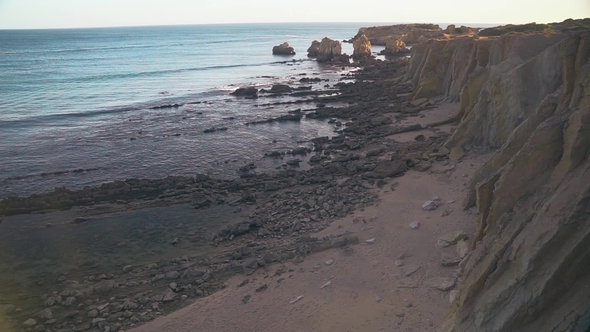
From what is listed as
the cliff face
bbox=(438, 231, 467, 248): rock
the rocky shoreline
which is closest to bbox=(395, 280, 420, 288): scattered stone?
the cliff face

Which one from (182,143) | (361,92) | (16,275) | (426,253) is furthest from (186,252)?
(361,92)

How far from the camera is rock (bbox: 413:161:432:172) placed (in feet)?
74.0

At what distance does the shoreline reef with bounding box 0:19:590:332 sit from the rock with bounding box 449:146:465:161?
0.09m

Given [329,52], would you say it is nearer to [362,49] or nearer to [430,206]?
[362,49]

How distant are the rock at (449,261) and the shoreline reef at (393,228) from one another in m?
0.06

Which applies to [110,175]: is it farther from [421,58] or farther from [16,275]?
[421,58]

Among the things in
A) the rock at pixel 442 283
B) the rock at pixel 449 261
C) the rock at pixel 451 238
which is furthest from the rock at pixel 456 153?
the rock at pixel 442 283

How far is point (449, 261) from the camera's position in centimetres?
1309

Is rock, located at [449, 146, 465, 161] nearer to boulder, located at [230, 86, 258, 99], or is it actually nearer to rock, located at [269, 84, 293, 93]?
rock, located at [269, 84, 293, 93]

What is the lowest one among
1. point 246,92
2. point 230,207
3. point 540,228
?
point 230,207

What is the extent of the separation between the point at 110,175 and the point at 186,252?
1271 centimetres

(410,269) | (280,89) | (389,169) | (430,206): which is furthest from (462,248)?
(280,89)

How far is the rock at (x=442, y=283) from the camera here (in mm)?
11820

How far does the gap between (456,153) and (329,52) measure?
7950 centimetres
